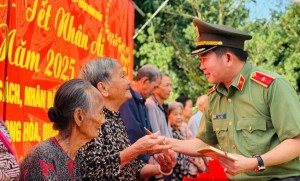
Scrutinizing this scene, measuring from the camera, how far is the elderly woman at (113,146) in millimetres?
3436

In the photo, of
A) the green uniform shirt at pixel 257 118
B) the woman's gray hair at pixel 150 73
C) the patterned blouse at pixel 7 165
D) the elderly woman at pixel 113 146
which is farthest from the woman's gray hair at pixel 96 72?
the woman's gray hair at pixel 150 73

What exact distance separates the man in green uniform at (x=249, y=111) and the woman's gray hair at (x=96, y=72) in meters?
0.56

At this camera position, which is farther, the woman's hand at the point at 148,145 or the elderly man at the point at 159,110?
the elderly man at the point at 159,110

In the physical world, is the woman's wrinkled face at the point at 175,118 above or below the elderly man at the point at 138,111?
below

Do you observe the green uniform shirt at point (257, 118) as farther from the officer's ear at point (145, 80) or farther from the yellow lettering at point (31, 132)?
the officer's ear at point (145, 80)

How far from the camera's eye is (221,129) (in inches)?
142

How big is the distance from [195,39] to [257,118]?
31.2 ft

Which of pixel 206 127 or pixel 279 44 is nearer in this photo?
pixel 206 127

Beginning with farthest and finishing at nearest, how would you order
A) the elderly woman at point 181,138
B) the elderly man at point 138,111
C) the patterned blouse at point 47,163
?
the elderly woman at point 181,138 → the elderly man at point 138,111 → the patterned blouse at point 47,163

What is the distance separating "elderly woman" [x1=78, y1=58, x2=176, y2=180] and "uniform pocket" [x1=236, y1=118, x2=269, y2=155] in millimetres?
466

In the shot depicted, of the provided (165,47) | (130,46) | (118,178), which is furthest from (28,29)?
(165,47)

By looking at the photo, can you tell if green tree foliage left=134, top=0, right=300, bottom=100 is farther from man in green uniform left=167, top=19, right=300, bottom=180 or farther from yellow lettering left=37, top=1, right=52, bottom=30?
man in green uniform left=167, top=19, right=300, bottom=180

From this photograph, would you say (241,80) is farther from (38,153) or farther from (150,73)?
(150,73)

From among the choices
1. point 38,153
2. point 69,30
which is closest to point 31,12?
point 69,30
